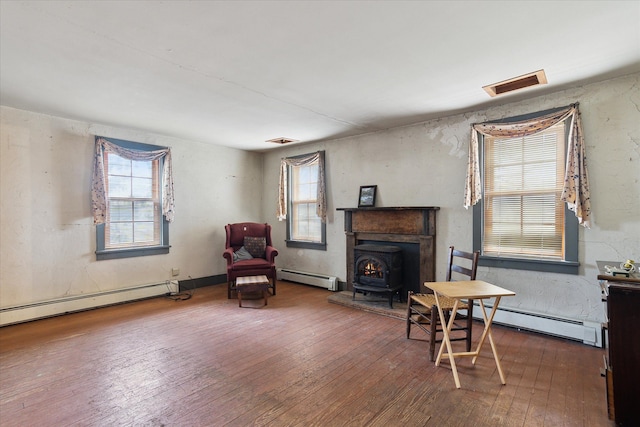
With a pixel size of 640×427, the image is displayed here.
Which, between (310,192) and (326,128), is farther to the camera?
(310,192)

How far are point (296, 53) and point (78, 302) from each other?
13.4 feet

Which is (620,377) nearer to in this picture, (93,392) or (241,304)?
(93,392)

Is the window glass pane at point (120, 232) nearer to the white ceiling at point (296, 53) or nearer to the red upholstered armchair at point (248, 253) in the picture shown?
the red upholstered armchair at point (248, 253)

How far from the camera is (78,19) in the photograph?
1911mm

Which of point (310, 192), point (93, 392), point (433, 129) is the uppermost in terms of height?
point (433, 129)

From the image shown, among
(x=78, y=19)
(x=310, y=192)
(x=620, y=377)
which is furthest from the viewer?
(x=310, y=192)

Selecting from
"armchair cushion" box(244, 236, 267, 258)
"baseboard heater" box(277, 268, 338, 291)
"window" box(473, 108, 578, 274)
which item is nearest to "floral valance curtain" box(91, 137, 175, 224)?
"armchair cushion" box(244, 236, 267, 258)

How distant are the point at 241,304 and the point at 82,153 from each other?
291cm

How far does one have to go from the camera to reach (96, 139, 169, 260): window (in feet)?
14.1

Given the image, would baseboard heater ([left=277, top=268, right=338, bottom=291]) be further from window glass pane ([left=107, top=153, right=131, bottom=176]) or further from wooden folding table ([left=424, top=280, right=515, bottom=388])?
window glass pane ([left=107, top=153, right=131, bottom=176])

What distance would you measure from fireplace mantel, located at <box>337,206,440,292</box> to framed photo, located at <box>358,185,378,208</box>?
128 millimetres

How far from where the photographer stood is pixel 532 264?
10.7 ft

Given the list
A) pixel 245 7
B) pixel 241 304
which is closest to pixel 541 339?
pixel 241 304

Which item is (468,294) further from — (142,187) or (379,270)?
(142,187)
